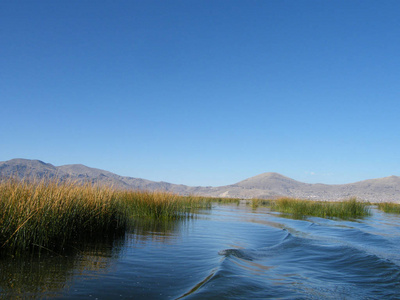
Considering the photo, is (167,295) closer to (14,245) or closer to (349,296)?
(349,296)

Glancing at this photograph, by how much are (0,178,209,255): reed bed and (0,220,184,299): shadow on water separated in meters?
0.28

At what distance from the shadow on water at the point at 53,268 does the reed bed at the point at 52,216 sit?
279mm

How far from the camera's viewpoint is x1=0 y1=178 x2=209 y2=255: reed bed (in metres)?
5.18

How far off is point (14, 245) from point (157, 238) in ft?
12.1

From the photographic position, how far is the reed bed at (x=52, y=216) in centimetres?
518

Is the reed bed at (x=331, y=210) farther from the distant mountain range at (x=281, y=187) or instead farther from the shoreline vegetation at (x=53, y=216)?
the distant mountain range at (x=281, y=187)

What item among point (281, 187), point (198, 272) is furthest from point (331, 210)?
point (281, 187)

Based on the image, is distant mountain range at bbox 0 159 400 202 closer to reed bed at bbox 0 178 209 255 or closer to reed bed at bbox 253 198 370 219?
reed bed at bbox 253 198 370 219

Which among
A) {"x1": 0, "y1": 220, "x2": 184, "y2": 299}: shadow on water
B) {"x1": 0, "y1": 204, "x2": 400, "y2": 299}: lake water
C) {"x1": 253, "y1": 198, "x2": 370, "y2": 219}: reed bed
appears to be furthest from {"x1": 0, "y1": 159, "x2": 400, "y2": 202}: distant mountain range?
{"x1": 0, "y1": 220, "x2": 184, "y2": 299}: shadow on water

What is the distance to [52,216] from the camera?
5.98m

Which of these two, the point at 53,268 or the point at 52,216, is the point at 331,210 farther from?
the point at 53,268

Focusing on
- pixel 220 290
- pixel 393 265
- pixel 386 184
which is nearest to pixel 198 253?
pixel 220 290

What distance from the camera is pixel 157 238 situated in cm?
813

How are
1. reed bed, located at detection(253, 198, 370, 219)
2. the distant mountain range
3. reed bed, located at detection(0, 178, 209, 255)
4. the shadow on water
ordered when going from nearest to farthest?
the shadow on water
reed bed, located at detection(0, 178, 209, 255)
reed bed, located at detection(253, 198, 370, 219)
the distant mountain range
